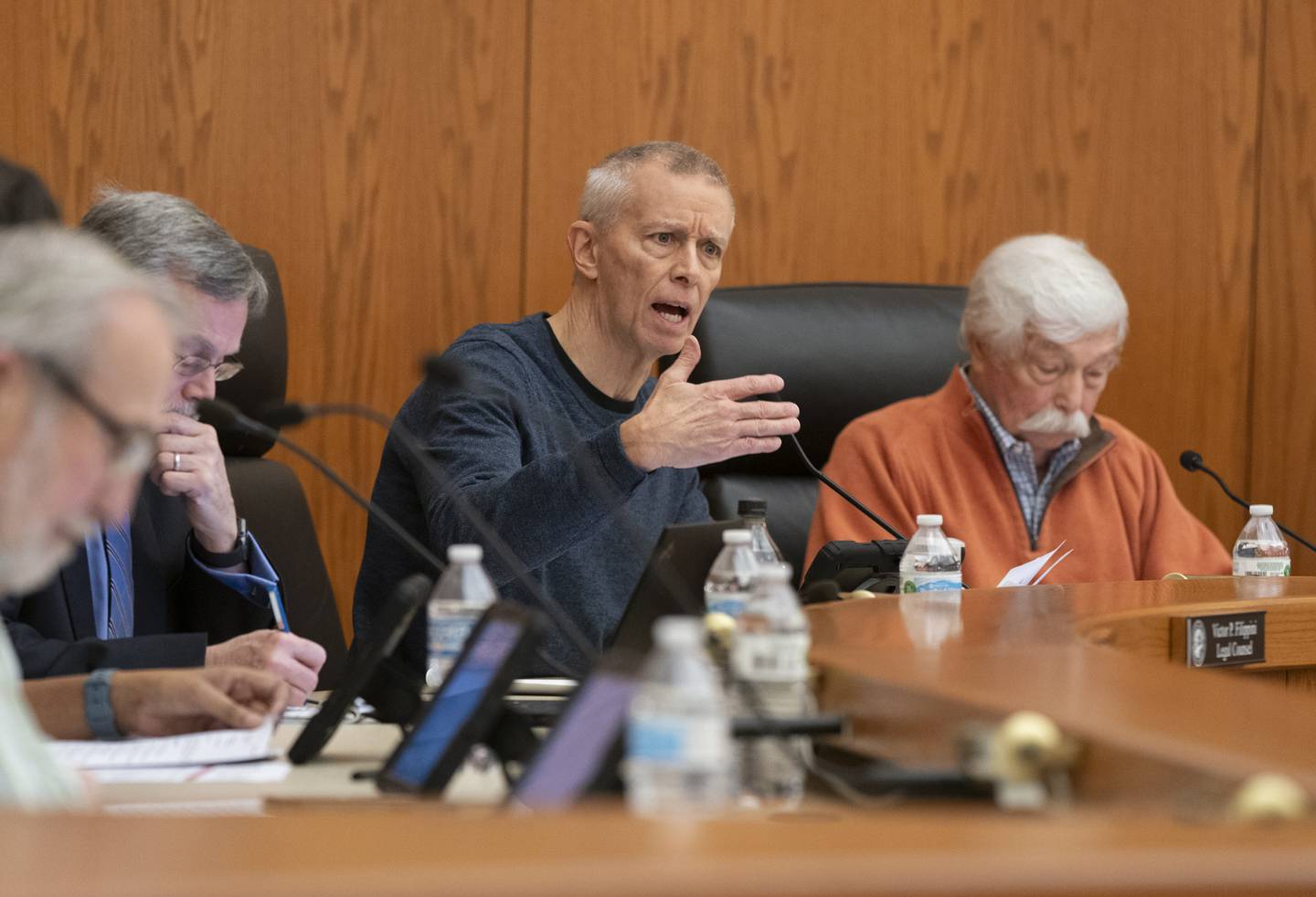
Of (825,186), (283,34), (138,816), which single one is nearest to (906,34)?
(825,186)

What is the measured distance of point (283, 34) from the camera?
3414 mm

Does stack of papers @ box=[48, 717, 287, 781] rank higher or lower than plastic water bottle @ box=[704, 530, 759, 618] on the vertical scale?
lower

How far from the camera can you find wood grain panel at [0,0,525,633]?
10.8 feet

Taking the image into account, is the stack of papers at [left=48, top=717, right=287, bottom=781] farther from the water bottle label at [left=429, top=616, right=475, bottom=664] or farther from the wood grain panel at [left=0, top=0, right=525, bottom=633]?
the wood grain panel at [left=0, top=0, right=525, bottom=633]

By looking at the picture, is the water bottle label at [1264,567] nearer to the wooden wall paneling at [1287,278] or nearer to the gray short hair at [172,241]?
the wooden wall paneling at [1287,278]

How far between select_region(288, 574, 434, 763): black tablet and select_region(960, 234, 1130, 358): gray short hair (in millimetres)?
1816

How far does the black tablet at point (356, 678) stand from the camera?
1436 millimetres

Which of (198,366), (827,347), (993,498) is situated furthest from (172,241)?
(993,498)

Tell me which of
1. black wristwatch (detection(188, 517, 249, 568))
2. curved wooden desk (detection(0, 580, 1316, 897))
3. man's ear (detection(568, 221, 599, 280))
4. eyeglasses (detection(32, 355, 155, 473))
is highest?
eyeglasses (detection(32, 355, 155, 473))

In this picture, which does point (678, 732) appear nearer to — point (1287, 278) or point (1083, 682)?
point (1083, 682)

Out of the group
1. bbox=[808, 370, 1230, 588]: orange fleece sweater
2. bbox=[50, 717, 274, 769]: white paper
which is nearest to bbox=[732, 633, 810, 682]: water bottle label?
bbox=[50, 717, 274, 769]: white paper

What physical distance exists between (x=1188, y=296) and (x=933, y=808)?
126 inches

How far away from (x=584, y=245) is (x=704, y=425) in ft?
2.30

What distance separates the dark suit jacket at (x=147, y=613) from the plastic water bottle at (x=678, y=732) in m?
0.96
